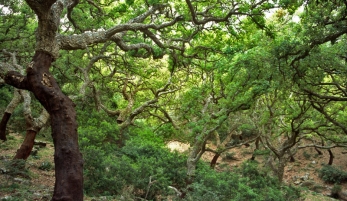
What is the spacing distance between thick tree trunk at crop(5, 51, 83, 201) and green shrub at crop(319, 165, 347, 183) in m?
20.8

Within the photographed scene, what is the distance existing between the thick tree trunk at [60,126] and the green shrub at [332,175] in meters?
20.8

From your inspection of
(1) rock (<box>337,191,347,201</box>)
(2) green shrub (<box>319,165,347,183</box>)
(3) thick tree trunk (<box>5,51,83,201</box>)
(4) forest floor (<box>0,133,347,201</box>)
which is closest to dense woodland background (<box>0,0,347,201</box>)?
(3) thick tree trunk (<box>5,51,83,201</box>)

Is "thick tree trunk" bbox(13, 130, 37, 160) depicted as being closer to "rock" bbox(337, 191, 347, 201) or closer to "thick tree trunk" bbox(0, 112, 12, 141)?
"thick tree trunk" bbox(0, 112, 12, 141)

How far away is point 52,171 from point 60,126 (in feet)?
23.4

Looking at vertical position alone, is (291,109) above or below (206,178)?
above

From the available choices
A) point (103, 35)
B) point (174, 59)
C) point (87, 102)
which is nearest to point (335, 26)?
point (174, 59)

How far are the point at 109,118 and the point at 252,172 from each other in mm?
7037

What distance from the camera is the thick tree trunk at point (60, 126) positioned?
4.02 metres

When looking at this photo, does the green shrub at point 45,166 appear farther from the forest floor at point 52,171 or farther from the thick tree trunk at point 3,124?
the thick tree trunk at point 3,124

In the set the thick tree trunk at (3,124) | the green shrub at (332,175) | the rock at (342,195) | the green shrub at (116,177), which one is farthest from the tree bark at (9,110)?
the green shrub at (332,175)

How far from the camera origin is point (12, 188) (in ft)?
20.6

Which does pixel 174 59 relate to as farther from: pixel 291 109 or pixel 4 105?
pixel 4 105

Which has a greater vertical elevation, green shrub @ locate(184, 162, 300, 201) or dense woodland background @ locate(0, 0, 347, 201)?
dense woodland background @ locate(0, 0, 347, 201)

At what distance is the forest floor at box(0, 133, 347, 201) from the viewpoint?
20.6 ft
